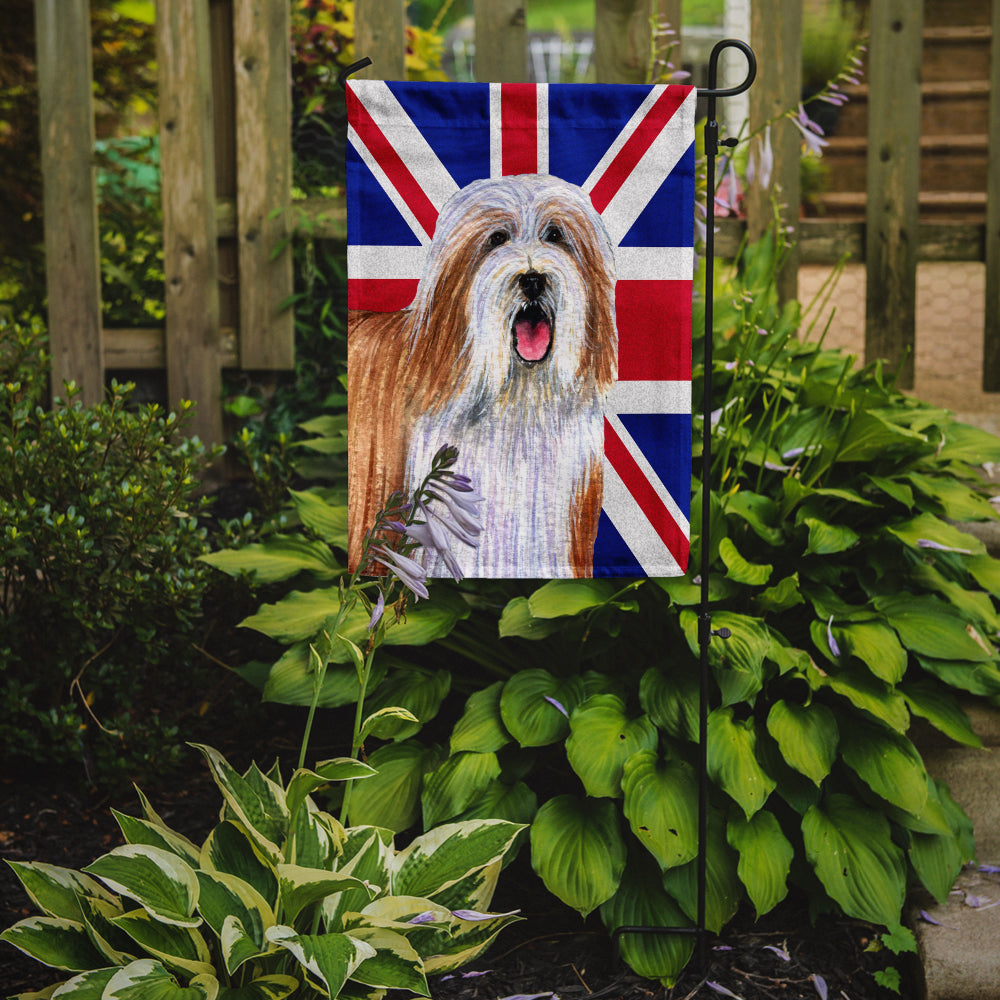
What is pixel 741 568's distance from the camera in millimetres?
2123

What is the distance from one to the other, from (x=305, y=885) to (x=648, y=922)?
2.47 feet

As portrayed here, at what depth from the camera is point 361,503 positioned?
6.18 ft

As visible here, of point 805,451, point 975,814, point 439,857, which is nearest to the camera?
point 439,857

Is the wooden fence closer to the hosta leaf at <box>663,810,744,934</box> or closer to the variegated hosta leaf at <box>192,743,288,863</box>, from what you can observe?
the variegated hosta leaf at <box>192,743,288,863</box>

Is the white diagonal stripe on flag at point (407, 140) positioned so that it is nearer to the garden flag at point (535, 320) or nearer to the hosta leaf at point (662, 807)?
the garden flag at point (535, 320)

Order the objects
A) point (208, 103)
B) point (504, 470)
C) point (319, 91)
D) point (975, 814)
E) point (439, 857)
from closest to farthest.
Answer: point (439, 857)
point (504, 470)
point (975, 814)
point (208, 103)
point (319, 91)

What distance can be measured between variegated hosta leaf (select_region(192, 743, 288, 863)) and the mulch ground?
0.46 meters

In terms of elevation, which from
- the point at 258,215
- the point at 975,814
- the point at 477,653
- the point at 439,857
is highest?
the point at 258,215

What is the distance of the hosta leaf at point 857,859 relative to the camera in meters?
1.90

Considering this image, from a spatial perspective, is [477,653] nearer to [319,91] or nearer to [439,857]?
[439,857]

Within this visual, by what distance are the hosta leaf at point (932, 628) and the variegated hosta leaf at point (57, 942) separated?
5.37 ft

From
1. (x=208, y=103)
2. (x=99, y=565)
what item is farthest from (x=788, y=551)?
(x=208, y=103)

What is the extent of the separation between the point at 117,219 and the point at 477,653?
2.41m

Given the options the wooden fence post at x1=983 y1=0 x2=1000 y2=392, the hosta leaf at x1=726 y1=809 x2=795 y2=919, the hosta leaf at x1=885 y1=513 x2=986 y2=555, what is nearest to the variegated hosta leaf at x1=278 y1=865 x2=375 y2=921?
the hosta leaf at x1=726 y1=809 x2=795 y2=919
